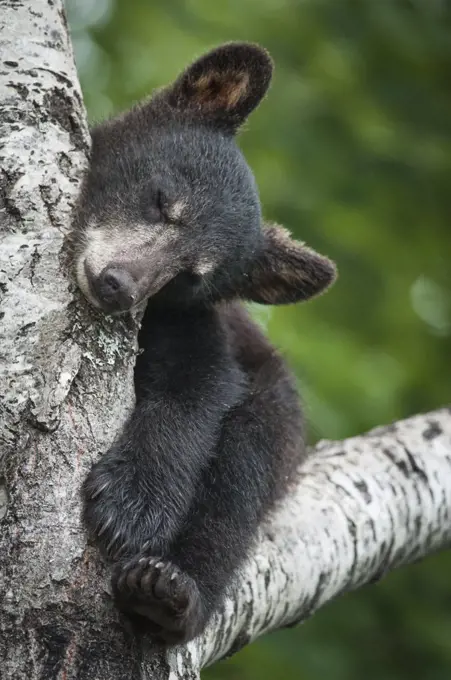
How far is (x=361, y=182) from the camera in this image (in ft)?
19.0

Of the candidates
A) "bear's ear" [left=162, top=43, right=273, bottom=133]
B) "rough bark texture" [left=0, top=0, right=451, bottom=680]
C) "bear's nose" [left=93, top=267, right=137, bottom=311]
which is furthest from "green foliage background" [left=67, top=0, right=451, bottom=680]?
"bear's nose" [left=93, top=267, right=137, bottom=311]

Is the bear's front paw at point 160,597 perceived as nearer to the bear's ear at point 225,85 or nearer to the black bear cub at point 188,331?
the black bear cub at point 188,331

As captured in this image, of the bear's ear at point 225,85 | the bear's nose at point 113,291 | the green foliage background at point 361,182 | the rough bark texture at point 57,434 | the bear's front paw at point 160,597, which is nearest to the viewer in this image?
the rough bark texture at point 57,434

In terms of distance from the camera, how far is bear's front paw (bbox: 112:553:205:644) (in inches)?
110

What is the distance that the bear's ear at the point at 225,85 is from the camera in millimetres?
3938

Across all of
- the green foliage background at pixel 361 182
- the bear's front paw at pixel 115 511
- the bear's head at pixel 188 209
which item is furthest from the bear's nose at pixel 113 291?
the green foliage background at pixel 361 182

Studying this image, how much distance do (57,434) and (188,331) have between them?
1.19 m

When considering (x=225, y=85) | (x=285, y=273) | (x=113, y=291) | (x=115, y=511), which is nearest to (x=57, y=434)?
(x=115, y=511)

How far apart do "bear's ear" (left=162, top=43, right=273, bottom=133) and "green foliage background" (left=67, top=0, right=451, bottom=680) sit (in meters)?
1.69

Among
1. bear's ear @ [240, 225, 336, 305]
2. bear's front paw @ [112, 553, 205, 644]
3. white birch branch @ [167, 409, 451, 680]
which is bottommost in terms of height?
white birch branch @ [167, 409, 451, 680]

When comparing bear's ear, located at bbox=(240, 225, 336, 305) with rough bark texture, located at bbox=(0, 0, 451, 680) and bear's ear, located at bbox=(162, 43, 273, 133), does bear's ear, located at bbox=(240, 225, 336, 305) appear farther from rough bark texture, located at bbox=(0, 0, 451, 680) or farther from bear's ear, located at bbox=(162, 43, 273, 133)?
rough bark texture, located at bbox=(0, 0, 451, 680)

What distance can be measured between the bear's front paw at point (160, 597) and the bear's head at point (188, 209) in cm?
85

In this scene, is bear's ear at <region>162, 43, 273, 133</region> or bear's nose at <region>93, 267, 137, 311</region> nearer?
bear's nose at <region>93, 267, 137, 311</region>

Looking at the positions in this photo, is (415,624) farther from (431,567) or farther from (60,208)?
(60,208)
